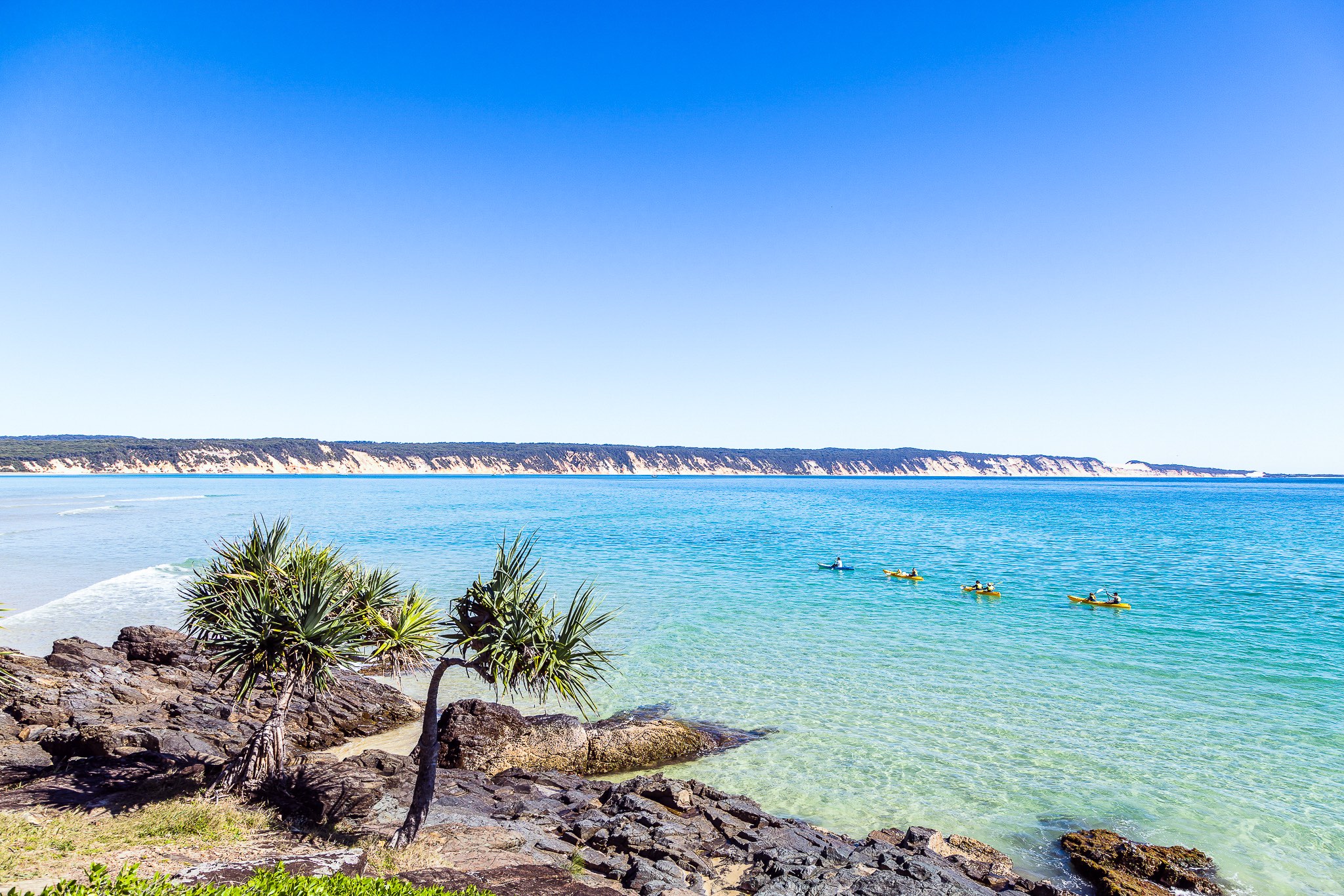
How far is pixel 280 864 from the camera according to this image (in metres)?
7.11

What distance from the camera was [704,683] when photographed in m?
20.5

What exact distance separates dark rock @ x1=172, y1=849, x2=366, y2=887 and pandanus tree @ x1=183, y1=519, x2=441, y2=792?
2.33m

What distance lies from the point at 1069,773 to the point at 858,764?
4.24 metres

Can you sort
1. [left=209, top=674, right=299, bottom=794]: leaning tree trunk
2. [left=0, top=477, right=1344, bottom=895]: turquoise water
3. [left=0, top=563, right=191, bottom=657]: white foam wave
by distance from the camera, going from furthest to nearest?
[left=0, top=563, right=191, bottom=657]: white foam wave, [left=0, top=477, right=1344, bottom=895]: turquoise water, [left=209, top=674, right=299, bottom=794]: leaning tree trunk

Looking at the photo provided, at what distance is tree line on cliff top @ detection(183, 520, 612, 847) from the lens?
9.09 metres

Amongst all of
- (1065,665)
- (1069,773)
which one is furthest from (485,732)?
(1065,665)

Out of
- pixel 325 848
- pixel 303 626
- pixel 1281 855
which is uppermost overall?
pixel 303 626

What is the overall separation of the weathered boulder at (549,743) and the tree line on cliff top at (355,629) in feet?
12.9

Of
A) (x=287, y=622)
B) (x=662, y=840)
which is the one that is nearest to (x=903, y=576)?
(x=662, y=840)

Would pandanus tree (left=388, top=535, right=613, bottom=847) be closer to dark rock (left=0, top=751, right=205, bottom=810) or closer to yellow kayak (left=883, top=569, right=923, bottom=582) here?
dark rock (left=0, top=751, right=205, bottom=810)

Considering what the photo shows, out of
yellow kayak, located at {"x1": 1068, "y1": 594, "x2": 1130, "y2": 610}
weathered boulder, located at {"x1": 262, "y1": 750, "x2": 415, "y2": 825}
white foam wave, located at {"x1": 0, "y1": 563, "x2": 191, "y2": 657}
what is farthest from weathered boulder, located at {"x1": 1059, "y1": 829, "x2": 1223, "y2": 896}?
white foam wave, located at {"x1": 0, "y1": 563, "x2": 191, "y2": 657}

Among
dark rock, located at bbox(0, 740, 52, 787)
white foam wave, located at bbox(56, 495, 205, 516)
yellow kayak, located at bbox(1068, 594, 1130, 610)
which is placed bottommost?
white foam wave, located at bbox(56, 495, 205, 516)

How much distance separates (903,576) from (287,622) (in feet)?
114

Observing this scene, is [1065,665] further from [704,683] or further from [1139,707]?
[704,683]
